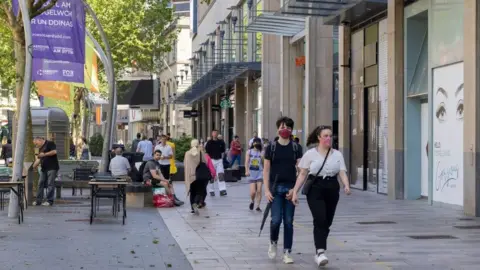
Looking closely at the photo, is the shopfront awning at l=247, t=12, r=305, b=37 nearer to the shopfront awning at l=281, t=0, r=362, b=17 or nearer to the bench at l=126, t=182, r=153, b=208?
the shopfront awning at l=281, t=0, r=362, b=17

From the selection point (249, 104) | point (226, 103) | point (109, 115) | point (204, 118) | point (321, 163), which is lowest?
point (321, 163)

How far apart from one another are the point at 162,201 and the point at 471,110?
7091mm

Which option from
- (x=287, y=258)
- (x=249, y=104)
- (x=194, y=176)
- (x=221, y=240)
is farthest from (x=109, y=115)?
(x=249, y=104)

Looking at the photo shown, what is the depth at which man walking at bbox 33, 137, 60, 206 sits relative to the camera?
20.2 meters

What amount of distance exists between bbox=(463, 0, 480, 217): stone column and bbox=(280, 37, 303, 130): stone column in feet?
54.9

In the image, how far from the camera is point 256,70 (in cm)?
3878

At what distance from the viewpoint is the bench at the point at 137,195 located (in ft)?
66.5

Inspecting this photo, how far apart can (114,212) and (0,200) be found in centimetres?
347

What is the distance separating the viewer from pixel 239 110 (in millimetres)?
46719

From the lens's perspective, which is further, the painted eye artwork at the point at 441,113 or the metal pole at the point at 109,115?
the metal pole at the point at 109,115

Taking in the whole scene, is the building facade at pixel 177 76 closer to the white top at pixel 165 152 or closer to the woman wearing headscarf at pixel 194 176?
the white top at pixel 165 152

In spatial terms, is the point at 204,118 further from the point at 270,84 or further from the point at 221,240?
the point at 221,240

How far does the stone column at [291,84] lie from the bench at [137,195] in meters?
14.0

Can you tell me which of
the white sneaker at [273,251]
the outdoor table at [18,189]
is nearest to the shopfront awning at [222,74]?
the outdoor table at [18,189]
